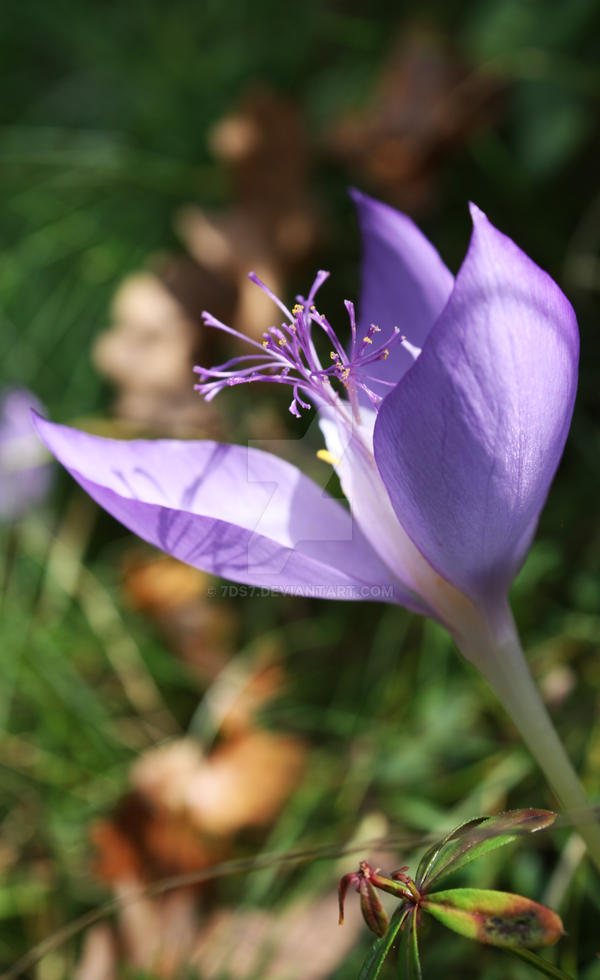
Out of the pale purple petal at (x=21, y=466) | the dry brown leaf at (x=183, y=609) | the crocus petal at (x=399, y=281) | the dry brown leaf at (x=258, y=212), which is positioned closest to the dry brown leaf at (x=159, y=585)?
the dry brown leaf at (x=183, y=609)

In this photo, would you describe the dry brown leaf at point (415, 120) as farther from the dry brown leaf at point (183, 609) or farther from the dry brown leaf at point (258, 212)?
the dry brown leaf at point (183, 609)

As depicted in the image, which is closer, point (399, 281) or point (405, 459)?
point (405, 459)

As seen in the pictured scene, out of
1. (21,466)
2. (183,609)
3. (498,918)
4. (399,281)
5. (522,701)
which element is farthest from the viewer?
(21,466)

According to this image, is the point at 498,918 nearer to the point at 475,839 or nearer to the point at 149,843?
the point at 475,839

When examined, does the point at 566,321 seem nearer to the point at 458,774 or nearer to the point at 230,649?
the point at 458,774

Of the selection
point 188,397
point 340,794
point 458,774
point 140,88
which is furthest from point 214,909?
point 140,88

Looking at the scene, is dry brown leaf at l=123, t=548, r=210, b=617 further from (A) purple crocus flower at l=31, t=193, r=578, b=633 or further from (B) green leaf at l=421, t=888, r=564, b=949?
(B) green leaf at l=421, t=888, r=564, b=949

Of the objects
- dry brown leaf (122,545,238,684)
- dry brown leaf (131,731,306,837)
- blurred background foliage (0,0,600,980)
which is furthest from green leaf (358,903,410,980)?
dry brown leaf (122,545,238,684)

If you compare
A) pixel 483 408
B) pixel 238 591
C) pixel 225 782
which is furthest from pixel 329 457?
pixel 238 591
